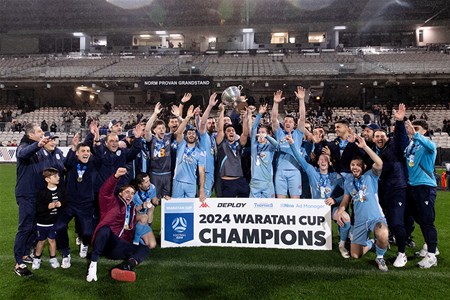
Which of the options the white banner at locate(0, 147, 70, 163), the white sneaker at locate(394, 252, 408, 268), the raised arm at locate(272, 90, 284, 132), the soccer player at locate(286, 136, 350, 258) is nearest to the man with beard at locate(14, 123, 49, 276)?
the raised arm at locate(272, 90, 284, 132)

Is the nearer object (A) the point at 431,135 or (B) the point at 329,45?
(A) the point at 431,135

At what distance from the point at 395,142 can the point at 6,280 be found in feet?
17.5

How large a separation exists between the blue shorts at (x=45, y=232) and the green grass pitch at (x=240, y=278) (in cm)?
44

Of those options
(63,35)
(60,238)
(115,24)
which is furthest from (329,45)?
(60,238)

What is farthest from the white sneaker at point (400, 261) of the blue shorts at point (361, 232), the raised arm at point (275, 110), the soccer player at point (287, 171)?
the raised arm at point (275, 110)

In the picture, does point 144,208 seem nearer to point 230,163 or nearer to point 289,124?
point 230,163

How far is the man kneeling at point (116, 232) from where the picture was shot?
421 centimetres

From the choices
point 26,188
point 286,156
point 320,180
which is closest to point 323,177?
point 320,180

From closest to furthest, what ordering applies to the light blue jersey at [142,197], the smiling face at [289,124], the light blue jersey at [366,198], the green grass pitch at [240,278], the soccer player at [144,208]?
1. the green grass pitch at [240,278]
2. the light blue jersey at [366,198]
3. the soccer player at [144,208]
4. the light blue jersey at [142,197]
5. the smiling face at [289,124]

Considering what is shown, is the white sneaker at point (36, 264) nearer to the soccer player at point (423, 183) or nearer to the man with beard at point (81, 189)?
the man with beard at point (81, 189)

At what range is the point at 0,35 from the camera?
3569 centimetres

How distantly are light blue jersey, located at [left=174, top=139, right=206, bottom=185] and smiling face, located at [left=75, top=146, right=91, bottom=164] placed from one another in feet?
4.58

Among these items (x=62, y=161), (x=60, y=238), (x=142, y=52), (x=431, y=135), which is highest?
(x=142, y=52)

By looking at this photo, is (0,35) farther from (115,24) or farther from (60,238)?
(60,238)
